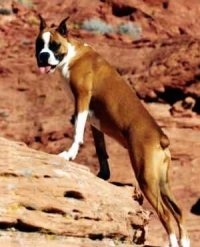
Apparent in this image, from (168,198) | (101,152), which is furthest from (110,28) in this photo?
(168,198)

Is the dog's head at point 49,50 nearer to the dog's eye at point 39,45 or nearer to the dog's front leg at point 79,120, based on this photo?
the dog's eye at point 39,45

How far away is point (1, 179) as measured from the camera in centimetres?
1243

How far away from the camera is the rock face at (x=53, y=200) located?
12320 mm

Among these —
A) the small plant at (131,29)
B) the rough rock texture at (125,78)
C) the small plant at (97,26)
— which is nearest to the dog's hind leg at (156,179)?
the rough rock texture at (125,78)

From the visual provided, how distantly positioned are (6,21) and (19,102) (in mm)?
5025

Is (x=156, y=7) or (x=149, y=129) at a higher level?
(x=149, y=129)

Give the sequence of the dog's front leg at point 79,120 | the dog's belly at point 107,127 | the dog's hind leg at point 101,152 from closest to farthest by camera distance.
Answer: the dog's front leg at point 79,120, the dog's belly at point 107,127, the dog's hind leg at point 101,152

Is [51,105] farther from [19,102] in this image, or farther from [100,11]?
[100,11]

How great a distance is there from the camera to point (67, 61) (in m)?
14.4

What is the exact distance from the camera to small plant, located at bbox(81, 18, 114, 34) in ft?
105

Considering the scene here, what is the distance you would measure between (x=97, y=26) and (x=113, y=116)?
18484 mm

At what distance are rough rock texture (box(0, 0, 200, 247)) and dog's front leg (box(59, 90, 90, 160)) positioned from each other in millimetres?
7251

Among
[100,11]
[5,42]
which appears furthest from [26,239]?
[100,11]

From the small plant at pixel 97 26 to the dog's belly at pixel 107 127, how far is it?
18.0 meters
